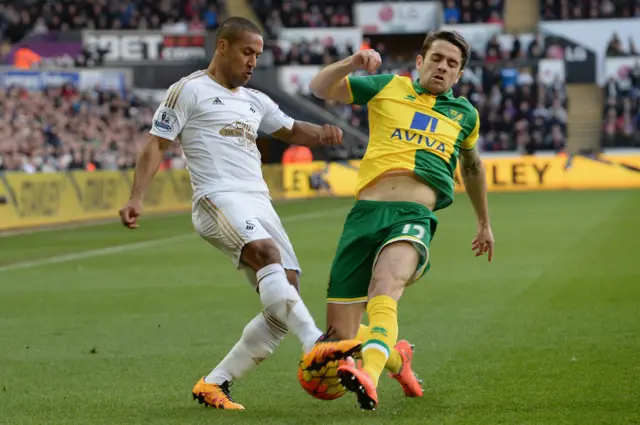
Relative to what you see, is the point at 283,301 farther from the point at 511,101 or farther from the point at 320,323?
the point at 511,101

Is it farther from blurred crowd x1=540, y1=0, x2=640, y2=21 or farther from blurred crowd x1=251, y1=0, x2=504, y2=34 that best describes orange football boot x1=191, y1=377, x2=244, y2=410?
blurred crowd x1=540, y1=0, x2=640, y2=21

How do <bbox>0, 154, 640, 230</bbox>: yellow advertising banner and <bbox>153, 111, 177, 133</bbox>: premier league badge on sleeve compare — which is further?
<bbox>0, 154, 640, 230</bbox>: yellow advertising banner

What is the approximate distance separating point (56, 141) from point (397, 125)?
2634 cm

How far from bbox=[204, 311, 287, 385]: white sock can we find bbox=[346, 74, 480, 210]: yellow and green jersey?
2.99 ft

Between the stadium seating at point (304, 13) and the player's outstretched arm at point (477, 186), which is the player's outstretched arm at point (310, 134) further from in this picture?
the stadium seating at point (304, 13)

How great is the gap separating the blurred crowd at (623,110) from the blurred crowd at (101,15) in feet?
51.5

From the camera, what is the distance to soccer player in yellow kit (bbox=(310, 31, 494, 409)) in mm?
6629

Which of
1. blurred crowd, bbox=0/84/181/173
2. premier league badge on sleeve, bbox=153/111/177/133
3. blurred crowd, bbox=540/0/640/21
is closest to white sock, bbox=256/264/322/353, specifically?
premier league badge on sleeve, bbox=153/111/177/133

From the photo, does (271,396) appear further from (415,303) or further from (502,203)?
(502,203)

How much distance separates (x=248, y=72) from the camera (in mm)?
6859

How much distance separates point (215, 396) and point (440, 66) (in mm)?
2161

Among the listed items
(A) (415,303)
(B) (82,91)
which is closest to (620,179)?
(B) (82,91)

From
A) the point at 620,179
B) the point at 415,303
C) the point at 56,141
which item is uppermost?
the point at 415,303

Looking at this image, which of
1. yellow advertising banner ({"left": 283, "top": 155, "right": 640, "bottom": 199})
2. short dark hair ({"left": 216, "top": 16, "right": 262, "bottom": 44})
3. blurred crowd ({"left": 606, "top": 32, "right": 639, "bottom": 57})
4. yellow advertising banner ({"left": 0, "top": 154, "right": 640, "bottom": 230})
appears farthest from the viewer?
blurred crowd ({"left": 606, "top": 32, "right": 639, "bottom": 57})
